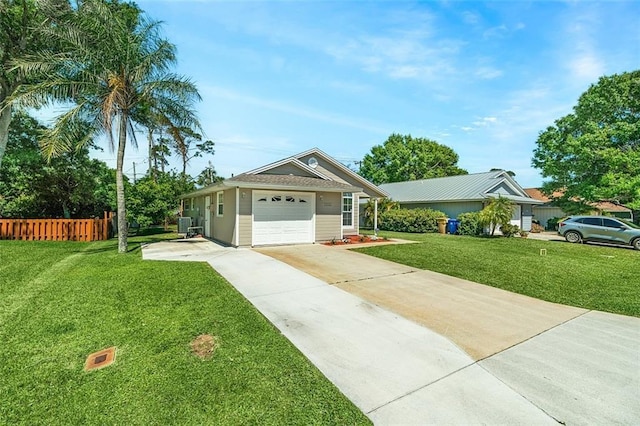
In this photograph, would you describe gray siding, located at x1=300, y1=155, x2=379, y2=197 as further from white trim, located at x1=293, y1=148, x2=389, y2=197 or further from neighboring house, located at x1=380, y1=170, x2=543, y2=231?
neighboring house, located at x1=380, y1=170, x2=543, y2=231

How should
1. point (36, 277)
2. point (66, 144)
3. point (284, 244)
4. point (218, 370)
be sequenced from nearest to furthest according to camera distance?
point (218, 370) < point (36, 277) < point (66, 144) < point (284, 244)

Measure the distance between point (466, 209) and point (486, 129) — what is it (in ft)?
17.3

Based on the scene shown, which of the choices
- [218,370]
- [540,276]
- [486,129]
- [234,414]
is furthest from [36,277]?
[486,129]

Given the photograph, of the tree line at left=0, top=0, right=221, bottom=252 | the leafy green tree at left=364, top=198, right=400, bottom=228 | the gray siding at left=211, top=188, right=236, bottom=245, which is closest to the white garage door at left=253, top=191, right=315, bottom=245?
the gray siding at left=211, top=188, right=236, bottom=245

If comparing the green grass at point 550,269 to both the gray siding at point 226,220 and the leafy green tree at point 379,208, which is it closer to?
the gray siding at point 226,220

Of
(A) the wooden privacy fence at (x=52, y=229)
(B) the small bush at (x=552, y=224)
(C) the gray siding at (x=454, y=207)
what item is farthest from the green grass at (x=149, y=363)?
(B) the small bush at (x=552, y=224)

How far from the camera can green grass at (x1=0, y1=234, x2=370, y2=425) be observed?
2439 mm

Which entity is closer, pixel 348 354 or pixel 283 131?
pixel 348 354

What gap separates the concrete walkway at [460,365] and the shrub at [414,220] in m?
14.2

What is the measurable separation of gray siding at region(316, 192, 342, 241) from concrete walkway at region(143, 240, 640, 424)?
743 centimetres

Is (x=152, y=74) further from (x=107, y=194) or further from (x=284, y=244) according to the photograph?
(x=107, y=194)

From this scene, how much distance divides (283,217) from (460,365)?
9.46m

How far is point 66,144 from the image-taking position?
32.1ft

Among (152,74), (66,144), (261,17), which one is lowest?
(66,144)
